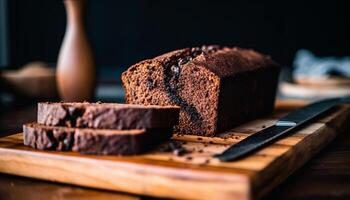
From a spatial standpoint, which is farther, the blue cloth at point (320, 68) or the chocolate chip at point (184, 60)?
the blue cloth at point (320, 68)

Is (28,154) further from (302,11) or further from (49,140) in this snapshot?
(302,11)

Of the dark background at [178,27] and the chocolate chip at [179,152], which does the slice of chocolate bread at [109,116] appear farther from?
the dark background at [178,27]

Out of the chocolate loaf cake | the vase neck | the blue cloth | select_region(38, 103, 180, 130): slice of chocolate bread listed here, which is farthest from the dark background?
select_region(38, 103, 180, 130): slice of chocolate bread

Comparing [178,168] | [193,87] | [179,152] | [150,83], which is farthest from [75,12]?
[178,168]

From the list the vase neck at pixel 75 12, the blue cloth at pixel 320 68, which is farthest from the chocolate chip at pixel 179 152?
the blue cloth at pixel 320 68

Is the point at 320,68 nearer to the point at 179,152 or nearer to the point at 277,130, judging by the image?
the point at 277,130

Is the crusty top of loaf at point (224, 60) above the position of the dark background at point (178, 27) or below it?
below

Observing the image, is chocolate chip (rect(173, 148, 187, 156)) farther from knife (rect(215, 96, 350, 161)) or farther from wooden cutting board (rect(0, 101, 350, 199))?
knife (rect(215, 96, 350, 161))
